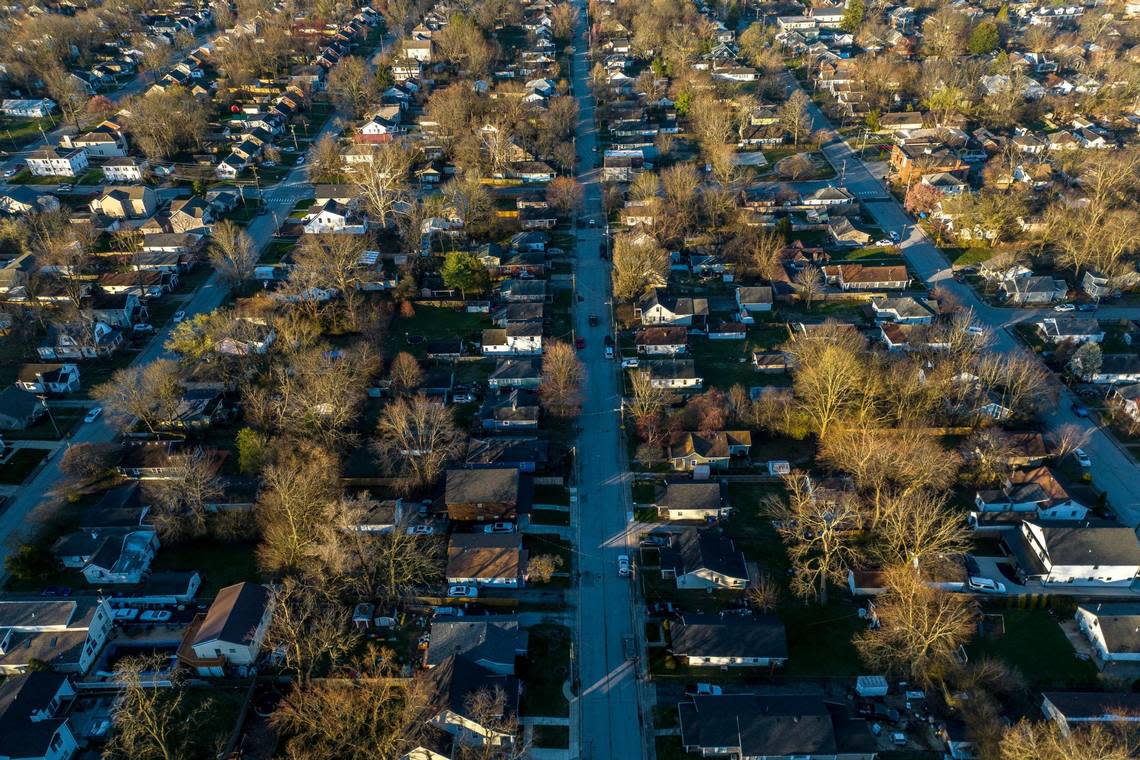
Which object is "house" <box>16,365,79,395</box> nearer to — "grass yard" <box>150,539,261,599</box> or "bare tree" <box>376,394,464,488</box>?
"grass yard" <box>150,539,261,599</box>

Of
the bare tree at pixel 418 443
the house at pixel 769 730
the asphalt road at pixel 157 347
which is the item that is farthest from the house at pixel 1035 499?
the asphalt road at pixel 157 347

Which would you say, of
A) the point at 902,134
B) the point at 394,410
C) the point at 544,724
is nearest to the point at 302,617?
the point at 544,724

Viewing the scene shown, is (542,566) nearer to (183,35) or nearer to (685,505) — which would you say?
(685,505)

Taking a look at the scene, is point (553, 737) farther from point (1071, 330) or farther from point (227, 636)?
point (1071, 330)

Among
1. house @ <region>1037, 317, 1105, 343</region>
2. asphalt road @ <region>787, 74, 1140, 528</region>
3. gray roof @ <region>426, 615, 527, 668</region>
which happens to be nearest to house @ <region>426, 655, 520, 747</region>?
gray roof @ <region>426, 615, 527, 668</region>

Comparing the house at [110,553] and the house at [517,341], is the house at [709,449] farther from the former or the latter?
the house at [110,553]

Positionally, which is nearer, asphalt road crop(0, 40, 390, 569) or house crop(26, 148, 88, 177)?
asphalt road crop(0, 40, 390, 569)
